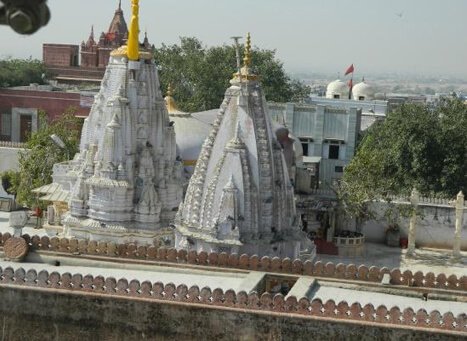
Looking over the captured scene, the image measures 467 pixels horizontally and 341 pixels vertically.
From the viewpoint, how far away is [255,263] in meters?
14.3

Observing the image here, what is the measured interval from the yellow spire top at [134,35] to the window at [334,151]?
19331mm

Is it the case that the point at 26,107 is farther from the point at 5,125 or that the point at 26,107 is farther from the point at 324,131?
the point at 324,131

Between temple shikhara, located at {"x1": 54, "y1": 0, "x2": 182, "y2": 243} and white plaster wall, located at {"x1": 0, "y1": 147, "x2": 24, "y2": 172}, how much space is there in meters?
15.9

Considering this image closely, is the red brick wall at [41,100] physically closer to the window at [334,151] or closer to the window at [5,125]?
the window at [5,125]

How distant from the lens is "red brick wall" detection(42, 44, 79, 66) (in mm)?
63531

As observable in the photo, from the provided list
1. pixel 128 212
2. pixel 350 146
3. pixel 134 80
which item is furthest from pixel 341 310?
pixel 350 146

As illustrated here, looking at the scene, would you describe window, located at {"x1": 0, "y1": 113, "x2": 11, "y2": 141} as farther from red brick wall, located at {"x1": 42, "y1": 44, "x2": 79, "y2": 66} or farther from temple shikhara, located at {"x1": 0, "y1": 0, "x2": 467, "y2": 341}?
temple shikhara, located at {"x1": 0, "y1": 0, "x2": 467, "y2": 341}

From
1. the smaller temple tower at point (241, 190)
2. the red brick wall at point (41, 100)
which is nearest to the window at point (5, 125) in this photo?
the red brick wall at point (41, 100)

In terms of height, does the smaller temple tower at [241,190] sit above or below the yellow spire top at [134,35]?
below

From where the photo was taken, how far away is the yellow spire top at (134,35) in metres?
20.7

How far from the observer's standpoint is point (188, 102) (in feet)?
157

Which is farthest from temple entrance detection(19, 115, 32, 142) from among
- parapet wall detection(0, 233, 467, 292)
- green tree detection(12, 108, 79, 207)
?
parapet wall detection(0, 233, 467, 292)

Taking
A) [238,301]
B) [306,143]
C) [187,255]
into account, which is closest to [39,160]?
[306,143]

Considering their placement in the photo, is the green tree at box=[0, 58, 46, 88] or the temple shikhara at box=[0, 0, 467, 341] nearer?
the temple shikhara at box=[0, 0, 467, 341]
